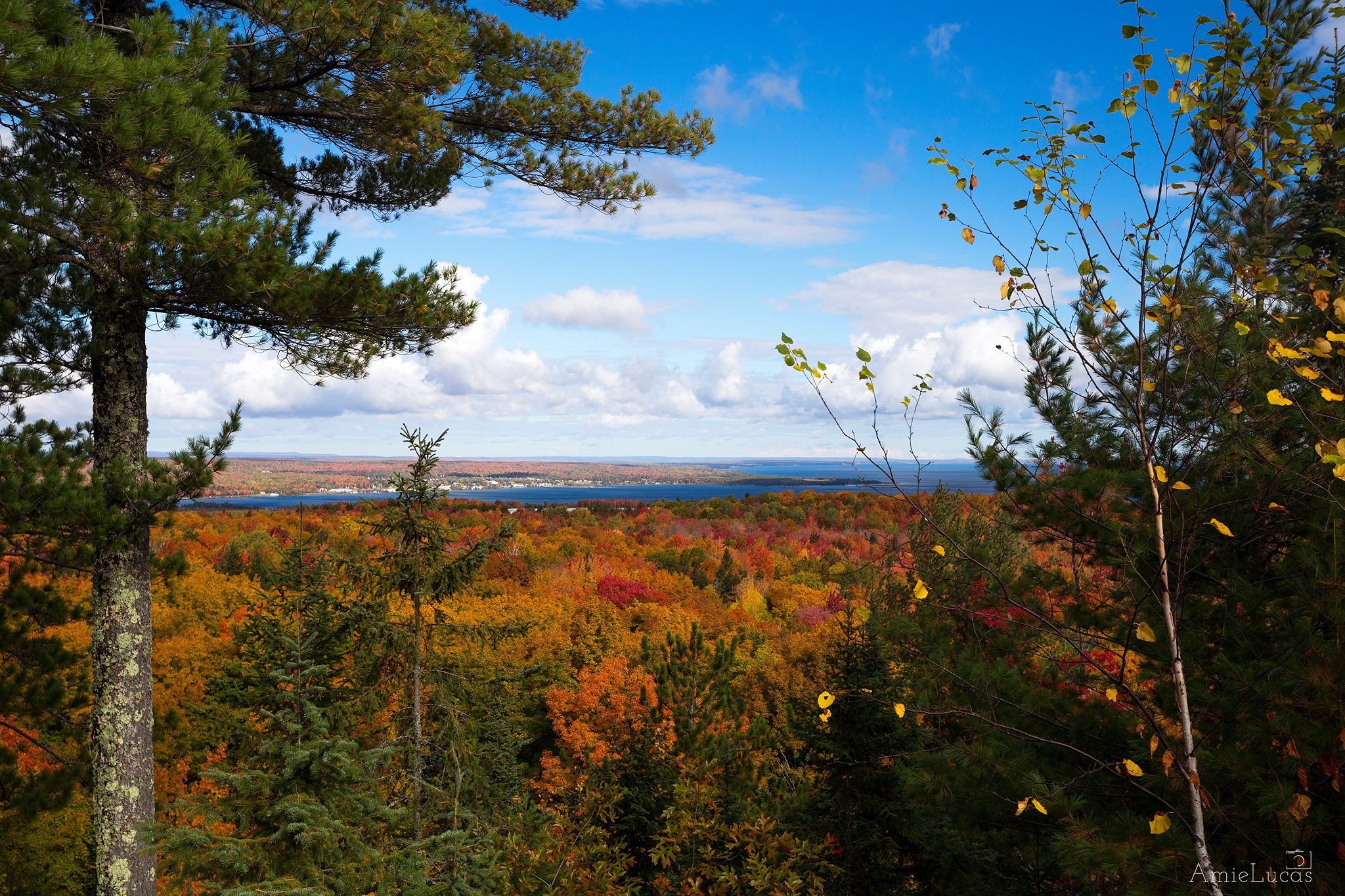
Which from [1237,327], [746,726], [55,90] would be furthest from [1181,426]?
[746,726]

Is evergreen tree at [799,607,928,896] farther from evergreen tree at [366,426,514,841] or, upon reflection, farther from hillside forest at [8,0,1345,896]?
evergreen tree at [366,426,514,841]

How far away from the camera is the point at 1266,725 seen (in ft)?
14.3

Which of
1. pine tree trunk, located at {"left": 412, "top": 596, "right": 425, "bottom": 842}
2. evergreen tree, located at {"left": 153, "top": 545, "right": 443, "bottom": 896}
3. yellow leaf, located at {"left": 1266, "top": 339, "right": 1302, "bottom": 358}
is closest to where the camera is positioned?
yellow leaf, located at {"left": 1266, "top": 339, "right": 1302, "bottom": 358}

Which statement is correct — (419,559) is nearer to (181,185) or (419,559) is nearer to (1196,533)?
(181,185)

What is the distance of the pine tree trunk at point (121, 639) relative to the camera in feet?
20.1

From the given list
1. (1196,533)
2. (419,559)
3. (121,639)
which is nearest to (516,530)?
(419,559)

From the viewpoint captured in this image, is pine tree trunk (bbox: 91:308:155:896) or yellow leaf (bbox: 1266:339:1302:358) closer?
yellow leaf (bbox: 1266:339:1302:358)

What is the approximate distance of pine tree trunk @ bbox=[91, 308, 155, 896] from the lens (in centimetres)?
614

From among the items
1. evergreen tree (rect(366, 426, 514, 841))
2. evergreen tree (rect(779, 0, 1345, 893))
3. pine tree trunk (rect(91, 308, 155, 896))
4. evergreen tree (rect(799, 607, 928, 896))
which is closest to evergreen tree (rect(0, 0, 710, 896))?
pine tree trunk (rect(91, 308, 155, 896))

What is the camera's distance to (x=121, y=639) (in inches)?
247

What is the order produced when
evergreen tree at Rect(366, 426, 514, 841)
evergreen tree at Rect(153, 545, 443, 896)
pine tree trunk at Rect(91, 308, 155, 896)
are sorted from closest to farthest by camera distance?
evergreen tree at Rect(153, 545, 443, 896), pine tree trunk at Rect(91, 308, 155, 896), evergreen tree at Rect(366, 426, 514, 841)

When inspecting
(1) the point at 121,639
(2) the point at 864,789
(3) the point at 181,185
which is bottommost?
(2) the point at 864,789

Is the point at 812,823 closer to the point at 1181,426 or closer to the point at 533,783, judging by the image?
the point at 1181,426

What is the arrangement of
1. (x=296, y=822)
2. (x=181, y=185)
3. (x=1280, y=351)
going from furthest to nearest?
(x=181, y=185) < (x=296, y=822) < (x=1280, y=351)
